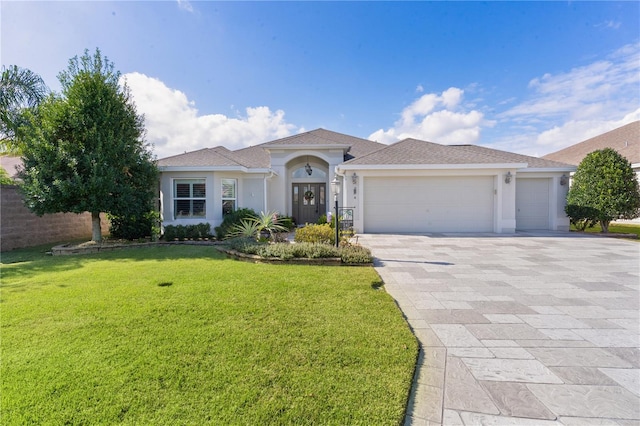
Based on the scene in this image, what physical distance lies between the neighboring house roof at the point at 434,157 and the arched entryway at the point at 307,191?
3.71 m

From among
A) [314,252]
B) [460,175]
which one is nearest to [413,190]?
[460,175]

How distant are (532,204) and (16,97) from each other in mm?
23133

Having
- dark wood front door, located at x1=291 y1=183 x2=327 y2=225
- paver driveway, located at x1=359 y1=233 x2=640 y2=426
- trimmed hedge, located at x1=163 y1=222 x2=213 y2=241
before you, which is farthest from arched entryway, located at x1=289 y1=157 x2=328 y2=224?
paver driveway, located at x1=359 y1=233 x2=640 y2=426

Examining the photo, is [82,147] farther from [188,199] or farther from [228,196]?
[228,196]

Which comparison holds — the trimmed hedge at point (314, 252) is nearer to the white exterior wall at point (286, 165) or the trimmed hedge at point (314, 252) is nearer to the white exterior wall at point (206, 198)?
the white exterior wall at point (206, 198)

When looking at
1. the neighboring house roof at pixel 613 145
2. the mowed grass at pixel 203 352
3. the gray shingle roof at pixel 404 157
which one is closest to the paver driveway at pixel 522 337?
the mowed grass at pixel 203 352

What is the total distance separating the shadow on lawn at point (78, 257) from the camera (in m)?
6.52

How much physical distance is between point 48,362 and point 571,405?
4.93m

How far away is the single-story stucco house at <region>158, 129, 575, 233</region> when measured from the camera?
11.6 meters

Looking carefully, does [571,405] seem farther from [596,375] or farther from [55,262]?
[55,262]

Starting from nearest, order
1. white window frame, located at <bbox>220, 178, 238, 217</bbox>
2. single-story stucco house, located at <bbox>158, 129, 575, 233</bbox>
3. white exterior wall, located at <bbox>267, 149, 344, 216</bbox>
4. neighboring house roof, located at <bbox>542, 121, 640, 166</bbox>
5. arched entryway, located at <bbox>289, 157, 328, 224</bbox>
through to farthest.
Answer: single-story stucco house, located at <bbox>158, 129, 575, 233</bbox>
white window frame, located at <bbox>220, 178, 238, 217</bbox>
white exterior wall, located at <bbox>267, 149, 344, 216</bbox>
arched entryway, located at <bbox>289, 157, 328, 224</bbox>
neighboring house roof, located at <bbox>542, 121, 640, 166</bbox>

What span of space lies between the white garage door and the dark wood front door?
33.1 ft

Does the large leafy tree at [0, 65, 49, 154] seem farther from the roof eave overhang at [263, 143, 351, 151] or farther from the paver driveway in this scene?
the paver driveway

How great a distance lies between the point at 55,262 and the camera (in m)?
7.38
